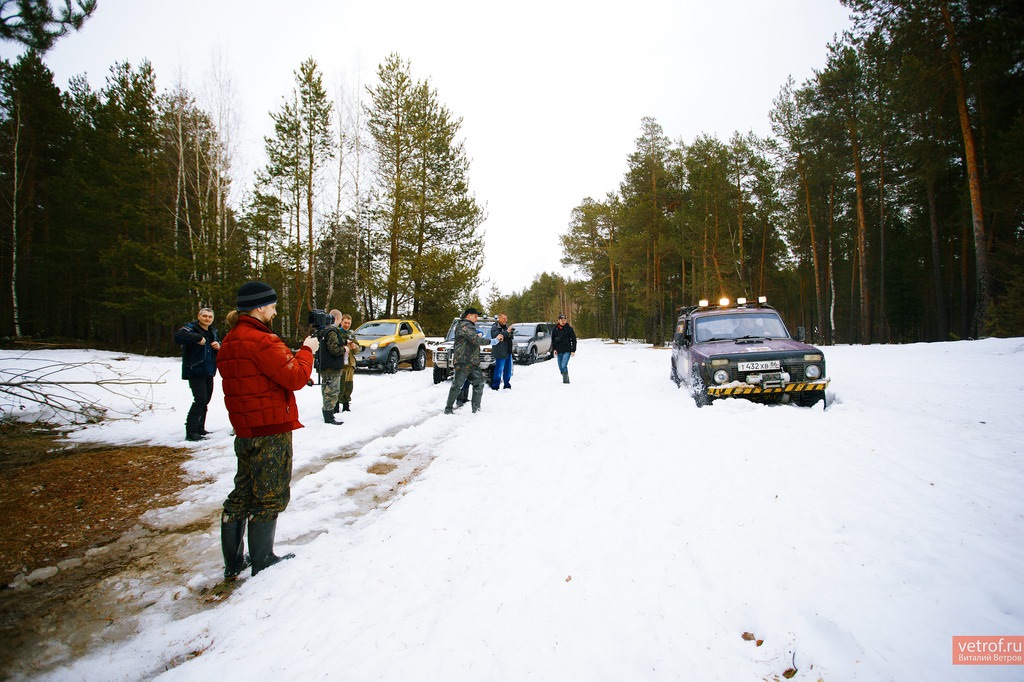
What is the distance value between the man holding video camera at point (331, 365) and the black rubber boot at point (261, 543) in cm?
451

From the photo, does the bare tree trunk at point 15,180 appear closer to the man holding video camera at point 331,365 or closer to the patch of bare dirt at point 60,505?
the patch of bare dirt at point 60,505

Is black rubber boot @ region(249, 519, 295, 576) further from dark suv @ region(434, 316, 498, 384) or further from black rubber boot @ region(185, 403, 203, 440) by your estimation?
dark suv @ region(434, 316, 498, 384)

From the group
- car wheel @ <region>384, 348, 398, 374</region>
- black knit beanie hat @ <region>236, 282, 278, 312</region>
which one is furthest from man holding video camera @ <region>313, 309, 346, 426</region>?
car wheel @ <region>384, 348, 398, 374</region>

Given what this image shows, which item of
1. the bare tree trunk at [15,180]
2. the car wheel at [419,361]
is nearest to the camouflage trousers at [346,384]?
the car wheel at [419,361]

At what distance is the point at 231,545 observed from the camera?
2.90 meters

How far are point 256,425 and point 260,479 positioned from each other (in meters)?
0.37

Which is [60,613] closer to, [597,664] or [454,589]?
[454,589]

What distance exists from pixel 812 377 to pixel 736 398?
1190 millimetres

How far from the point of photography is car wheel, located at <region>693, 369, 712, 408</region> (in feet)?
22.1

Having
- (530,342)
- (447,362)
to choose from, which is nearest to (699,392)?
(447,362)

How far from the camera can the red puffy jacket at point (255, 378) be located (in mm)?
2812

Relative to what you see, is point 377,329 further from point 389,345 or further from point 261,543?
point 261,543

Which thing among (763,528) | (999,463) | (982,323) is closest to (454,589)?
(763,528)

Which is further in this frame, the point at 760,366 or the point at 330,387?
the point at 330,387
